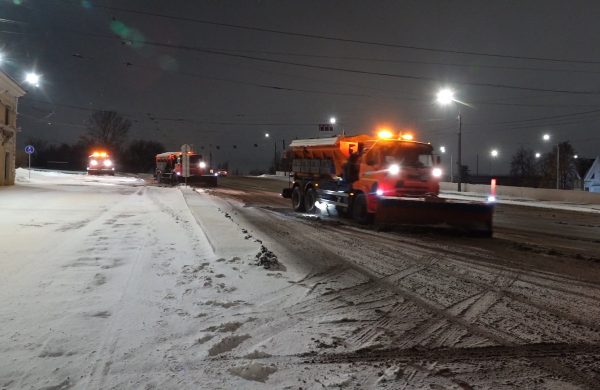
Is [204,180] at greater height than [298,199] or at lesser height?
greater

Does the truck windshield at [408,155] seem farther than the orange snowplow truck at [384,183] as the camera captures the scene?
Yes

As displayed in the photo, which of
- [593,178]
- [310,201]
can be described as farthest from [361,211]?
[593,178]

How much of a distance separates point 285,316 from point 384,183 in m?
10.0

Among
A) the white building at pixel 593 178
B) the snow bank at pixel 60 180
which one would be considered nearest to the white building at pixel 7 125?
the snow bank at pixel 60 180

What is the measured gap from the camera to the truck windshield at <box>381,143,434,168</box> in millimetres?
16047

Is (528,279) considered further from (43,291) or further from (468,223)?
(43,291)

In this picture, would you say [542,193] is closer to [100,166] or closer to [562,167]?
[100,166]

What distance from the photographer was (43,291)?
21.8ft

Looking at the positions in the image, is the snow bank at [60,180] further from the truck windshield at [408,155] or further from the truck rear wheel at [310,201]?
the truck windshield at [408,155]

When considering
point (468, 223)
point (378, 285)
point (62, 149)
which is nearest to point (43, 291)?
point (378, 285)

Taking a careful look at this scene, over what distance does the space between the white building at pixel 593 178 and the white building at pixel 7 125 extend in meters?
87.0

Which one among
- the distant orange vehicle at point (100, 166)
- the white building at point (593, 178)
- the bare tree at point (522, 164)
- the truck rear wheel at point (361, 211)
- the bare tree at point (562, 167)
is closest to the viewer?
the truck rear wheel at point (361, 211)

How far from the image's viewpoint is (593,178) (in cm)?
9138

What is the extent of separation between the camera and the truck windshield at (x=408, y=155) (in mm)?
16047
